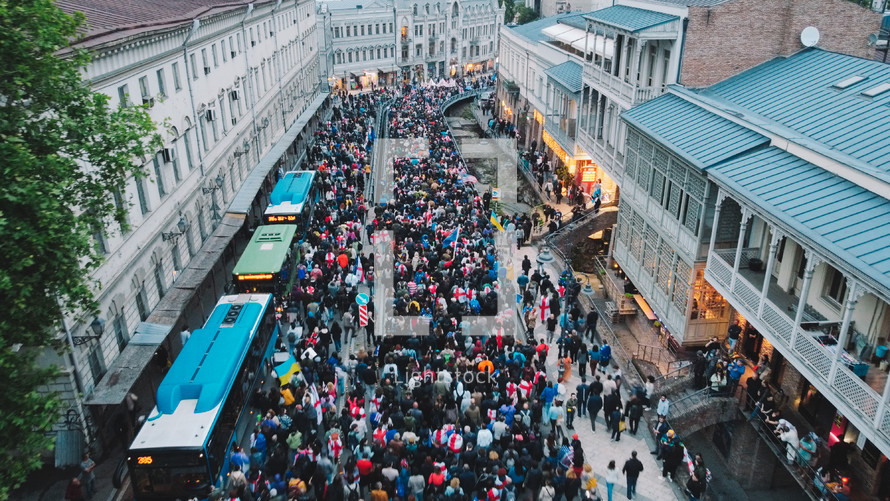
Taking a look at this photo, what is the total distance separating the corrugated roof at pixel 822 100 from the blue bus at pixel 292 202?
16524mm

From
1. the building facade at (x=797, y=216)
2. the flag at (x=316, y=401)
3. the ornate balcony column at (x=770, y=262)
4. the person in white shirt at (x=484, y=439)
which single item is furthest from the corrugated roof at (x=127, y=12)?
the ornate balcony column at (x=770, y=262)

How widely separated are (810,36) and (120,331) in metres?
24.9

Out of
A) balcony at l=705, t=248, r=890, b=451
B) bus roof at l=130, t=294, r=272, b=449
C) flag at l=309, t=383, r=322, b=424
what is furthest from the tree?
balcony at l=705, t=248, r=890, b=451

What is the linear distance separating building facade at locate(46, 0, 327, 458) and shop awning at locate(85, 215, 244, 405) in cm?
4

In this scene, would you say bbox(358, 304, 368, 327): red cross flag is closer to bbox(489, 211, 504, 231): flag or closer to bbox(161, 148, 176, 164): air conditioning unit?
bbox(161, 148, 176, 164): air conditioning unit

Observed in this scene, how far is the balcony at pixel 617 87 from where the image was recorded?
1001 inches

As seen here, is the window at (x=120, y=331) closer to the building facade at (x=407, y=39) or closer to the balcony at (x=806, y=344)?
the balcony at (x=806, y=344)

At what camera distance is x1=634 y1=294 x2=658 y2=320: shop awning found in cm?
2347

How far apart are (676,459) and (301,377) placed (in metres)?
9.55

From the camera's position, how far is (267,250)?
922 inches

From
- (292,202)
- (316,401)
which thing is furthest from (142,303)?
(292,202)

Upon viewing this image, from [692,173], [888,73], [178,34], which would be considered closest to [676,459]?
[692,173]

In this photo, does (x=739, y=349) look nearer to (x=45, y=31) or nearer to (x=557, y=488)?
(x=557, y=488)

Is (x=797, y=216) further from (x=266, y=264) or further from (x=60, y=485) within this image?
(x=60, y=485)
